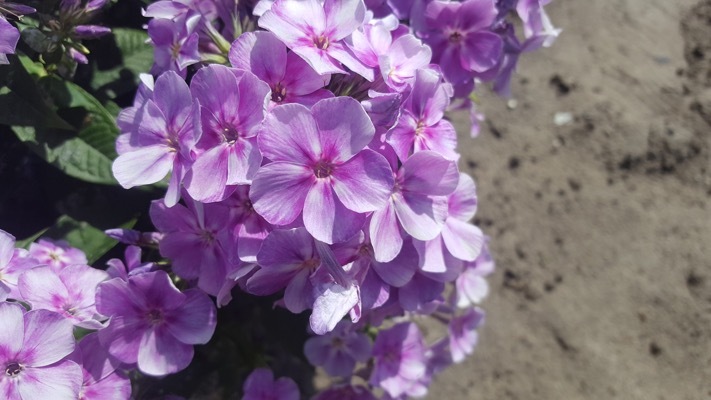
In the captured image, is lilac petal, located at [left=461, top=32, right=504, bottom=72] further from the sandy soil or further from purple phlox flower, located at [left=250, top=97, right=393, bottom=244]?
the sandy soil

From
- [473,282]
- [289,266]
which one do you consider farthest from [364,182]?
[473,282]

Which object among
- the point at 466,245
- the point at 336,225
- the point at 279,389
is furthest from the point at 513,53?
the point at 279,389

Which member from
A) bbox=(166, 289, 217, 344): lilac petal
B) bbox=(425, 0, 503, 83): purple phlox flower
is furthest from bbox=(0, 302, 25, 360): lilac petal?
bbox=(425, 0, 503, 83): purple phlox flower

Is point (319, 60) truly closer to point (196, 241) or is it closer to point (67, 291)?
point (196, 241)

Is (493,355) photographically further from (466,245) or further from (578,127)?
(466,245)

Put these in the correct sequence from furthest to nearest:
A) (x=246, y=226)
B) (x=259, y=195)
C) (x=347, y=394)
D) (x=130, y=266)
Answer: (x=347, y=394)
(x=130, y=266)
(x=246, y=226)
(x=259, y=195)
